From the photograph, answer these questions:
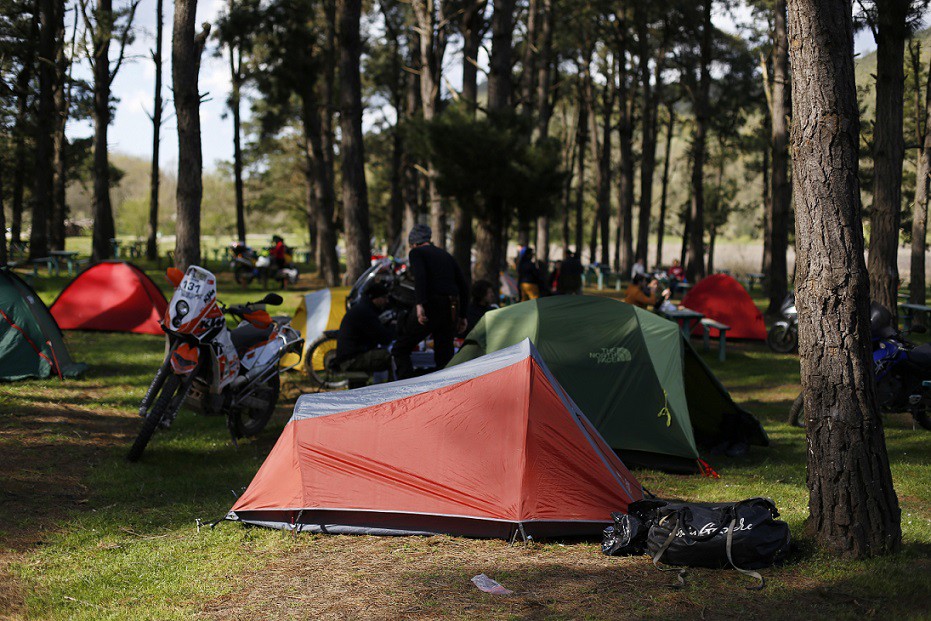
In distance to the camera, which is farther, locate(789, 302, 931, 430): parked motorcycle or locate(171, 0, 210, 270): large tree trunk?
locate(171, 0, 210, 270): large tree trunk

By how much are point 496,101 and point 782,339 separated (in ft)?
22.9

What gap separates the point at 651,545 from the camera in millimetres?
4934

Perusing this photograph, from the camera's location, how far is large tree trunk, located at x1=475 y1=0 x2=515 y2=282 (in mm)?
16406

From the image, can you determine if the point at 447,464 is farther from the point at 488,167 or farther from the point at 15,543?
the point at 488,167

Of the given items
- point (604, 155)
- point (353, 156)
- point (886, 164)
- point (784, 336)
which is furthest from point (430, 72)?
point (604, 155)

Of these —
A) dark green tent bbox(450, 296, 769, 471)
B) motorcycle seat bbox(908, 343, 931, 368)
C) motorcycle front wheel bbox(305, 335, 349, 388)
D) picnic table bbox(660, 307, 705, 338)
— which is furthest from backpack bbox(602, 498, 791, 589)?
picnic table bbox(660, 307, 705, 338)

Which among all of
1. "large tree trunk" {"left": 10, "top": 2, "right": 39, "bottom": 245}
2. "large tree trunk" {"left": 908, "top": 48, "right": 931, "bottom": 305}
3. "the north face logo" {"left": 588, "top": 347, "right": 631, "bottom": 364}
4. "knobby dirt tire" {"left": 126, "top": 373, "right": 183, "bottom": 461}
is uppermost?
"large tree trunk" {"left": 10, "top": 2, "right": 39, "bottom": 245}

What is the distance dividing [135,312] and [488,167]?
22.7 ft

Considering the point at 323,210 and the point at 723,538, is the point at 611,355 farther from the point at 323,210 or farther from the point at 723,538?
the point at 323,210

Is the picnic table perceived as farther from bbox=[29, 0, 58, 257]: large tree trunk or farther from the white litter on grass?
bbox=[29, 0, 58, 257]: large tree trunk

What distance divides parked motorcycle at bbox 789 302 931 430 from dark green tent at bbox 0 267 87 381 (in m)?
8.45

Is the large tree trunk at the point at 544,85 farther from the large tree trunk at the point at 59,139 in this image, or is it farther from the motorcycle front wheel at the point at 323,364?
the large tree trunk at the point at 59,139

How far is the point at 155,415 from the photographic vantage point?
22.0 ft

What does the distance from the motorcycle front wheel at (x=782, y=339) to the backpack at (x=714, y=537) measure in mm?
10493
